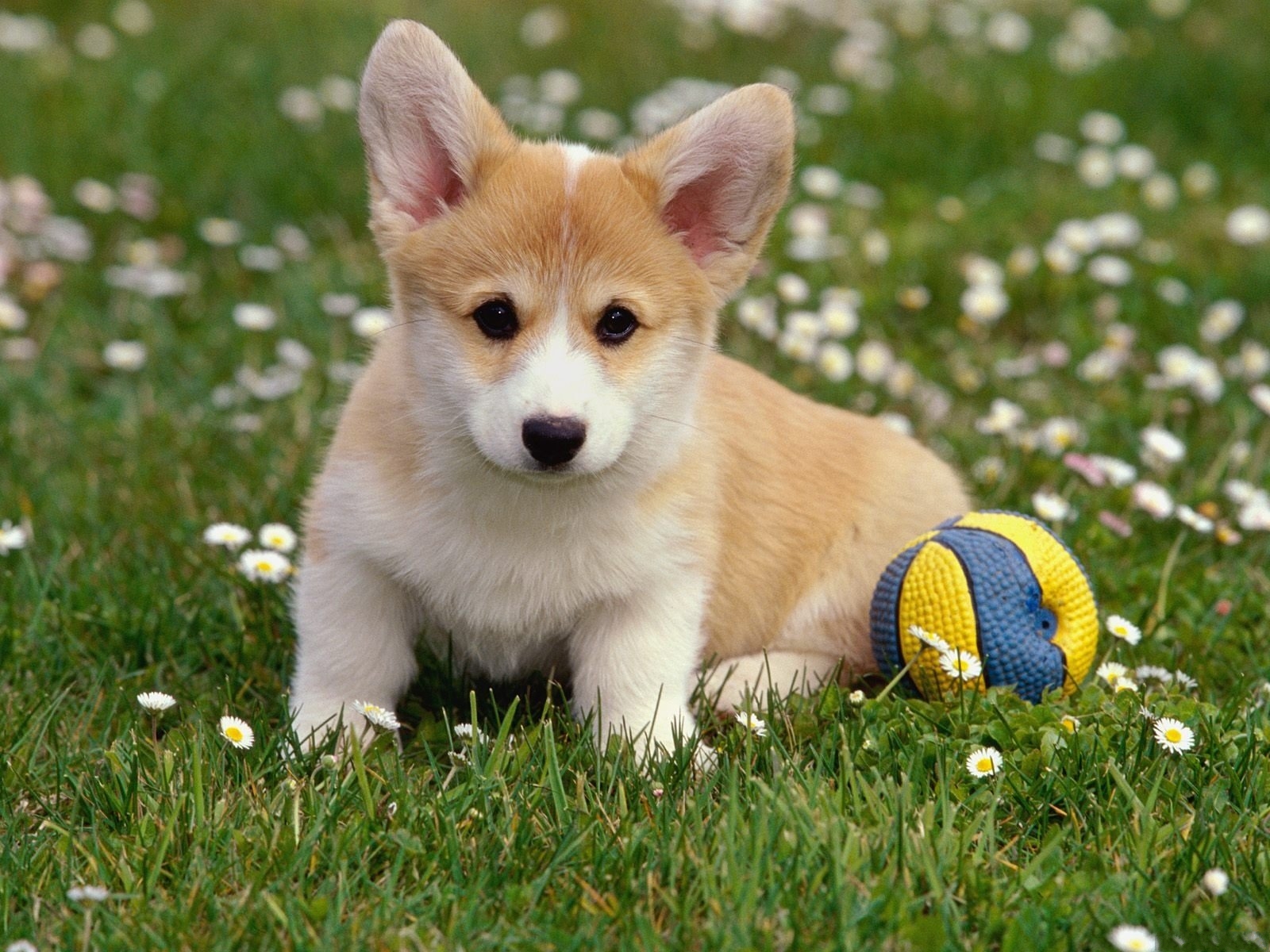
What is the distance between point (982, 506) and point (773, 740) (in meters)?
1.57

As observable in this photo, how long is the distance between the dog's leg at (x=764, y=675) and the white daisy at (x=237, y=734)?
98 centimetres

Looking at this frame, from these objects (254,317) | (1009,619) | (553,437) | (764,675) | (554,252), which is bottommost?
(254,317)

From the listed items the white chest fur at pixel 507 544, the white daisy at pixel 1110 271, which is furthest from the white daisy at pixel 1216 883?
the white daisy at pixel 1110 271

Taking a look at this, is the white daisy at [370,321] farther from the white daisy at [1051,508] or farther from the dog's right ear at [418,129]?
the white daisy at [1051,508]

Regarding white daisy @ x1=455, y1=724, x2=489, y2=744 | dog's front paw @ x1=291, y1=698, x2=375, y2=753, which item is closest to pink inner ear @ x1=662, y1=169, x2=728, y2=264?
white daisy @ x1=455, y1=724, x2=489, y2=744

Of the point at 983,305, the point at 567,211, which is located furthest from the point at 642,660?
the point at 983,305

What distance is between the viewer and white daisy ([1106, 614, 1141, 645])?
3.64 metres

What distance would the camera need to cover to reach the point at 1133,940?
2494 mm

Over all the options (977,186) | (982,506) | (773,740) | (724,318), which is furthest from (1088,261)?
(773,740)

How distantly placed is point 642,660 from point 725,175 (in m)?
1.01

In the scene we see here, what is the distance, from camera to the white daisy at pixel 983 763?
3.07 meters

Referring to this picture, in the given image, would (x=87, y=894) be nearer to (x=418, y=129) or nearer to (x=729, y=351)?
(x=418, y=129)

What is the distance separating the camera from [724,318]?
556cm

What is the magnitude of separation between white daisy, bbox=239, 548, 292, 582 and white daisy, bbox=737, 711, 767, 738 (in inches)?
46.1
